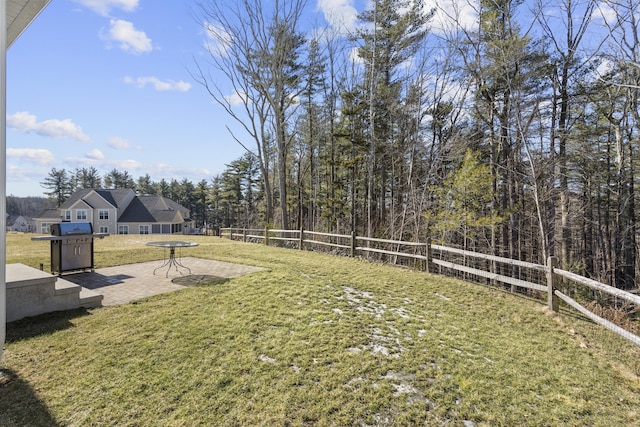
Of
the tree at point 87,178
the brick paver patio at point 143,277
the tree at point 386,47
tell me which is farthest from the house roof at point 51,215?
the tree at point 386,47

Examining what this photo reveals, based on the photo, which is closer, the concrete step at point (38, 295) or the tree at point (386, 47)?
the concrete step at point (38, 295)

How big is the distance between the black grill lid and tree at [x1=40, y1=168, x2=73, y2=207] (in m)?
53.2

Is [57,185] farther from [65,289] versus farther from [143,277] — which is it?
[65,289]

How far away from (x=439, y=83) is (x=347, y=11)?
19.4ft

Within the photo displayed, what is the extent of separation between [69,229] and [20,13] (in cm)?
507

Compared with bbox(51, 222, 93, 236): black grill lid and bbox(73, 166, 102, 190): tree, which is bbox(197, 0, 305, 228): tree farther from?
bbox(73, 166, 102, 190): tree

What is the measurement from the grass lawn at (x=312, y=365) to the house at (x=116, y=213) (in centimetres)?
3161

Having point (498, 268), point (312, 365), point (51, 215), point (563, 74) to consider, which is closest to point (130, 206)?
point (51, 215)

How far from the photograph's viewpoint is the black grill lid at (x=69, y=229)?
A: 6.56 m

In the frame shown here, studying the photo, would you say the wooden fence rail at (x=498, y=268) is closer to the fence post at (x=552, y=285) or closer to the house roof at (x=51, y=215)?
the fence post at (x=552, y=285)

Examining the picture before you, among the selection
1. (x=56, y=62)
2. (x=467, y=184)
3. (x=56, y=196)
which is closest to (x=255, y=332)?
(x=56, y=62)

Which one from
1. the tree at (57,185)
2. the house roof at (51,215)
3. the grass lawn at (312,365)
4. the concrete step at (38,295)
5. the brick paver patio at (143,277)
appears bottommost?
the grass lawn at (312,365)

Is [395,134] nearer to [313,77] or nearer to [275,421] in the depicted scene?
[313,77]

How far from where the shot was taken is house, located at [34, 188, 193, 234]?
3003cm
